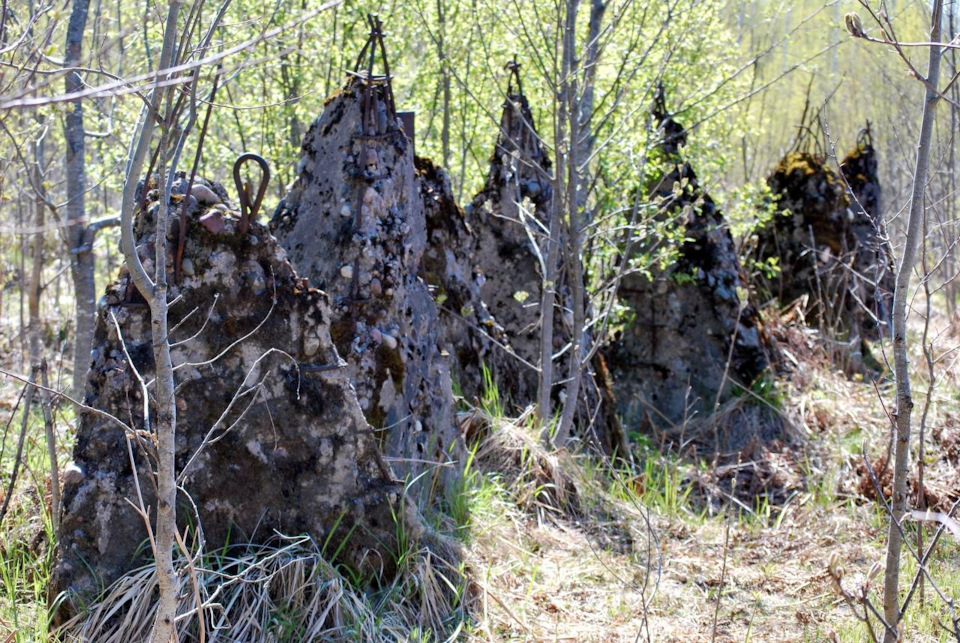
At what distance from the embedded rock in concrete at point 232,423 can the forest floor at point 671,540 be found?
1.28ft

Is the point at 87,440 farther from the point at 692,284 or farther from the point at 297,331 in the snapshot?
the point at 692,284

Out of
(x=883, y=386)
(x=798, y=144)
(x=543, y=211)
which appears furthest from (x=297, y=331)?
(x=798, y=144)

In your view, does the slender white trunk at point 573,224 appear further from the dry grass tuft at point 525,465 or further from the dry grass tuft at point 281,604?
the dry grass tuft at point 281,604

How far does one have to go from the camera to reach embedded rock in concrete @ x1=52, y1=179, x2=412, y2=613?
2.94 metres

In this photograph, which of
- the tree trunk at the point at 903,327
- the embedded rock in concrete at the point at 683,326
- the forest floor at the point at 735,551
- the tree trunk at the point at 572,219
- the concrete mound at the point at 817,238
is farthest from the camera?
the concrete mound at the point at 817,238

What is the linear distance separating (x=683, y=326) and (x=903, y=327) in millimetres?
4705

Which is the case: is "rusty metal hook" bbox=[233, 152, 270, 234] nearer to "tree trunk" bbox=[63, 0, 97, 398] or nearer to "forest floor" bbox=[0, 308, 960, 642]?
"forest floor" bbox=[0, 308, 960, 642]

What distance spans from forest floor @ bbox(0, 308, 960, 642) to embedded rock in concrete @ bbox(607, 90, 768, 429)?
0.67m

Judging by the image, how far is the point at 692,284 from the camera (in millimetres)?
7152

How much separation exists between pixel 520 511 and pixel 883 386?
14.3 feet

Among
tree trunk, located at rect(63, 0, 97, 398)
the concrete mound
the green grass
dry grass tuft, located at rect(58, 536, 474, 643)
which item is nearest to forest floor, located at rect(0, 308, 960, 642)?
the green grass

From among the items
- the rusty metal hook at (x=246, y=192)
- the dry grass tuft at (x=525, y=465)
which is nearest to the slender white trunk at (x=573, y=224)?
the dry grass tuft at (x=525, y=465)

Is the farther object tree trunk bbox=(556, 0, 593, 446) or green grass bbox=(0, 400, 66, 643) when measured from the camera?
tree trunk bbox=(556, 0, 593, 446)

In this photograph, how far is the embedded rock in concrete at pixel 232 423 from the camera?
116 inches
